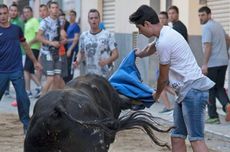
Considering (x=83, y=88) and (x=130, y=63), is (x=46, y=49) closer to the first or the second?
(x=130, y=63)

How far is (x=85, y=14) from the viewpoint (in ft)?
69.6

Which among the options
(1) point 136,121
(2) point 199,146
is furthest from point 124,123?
(2) point 199,146

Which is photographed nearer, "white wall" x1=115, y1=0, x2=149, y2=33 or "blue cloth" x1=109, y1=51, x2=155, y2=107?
"blue cloth" x1=109, y1=51, x2=155, y2=107

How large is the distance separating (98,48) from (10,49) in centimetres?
133

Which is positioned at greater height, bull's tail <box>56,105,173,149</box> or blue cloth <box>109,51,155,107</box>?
blue cloth <box>109,51,155,107</box>

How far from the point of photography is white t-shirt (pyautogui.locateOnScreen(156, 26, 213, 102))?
6.52 metres

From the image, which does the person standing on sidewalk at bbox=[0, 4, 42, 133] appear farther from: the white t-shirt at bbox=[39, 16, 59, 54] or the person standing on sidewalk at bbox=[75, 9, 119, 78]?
the white t-shirt at bbox=[39, 16, 59, 54]

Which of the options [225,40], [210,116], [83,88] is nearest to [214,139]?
[210,116]

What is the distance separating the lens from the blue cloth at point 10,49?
1002 cm

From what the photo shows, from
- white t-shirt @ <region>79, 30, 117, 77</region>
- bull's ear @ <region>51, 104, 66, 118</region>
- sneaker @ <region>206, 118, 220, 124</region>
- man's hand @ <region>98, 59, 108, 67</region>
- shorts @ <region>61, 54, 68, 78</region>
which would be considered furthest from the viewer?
shorts @ <region>61, 54, 68, 78</region>

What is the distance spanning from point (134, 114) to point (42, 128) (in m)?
1.17

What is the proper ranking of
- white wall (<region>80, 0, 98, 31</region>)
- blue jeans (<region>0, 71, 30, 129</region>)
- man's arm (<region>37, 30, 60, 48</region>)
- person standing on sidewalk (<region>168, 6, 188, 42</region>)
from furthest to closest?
white wall (<region>80, 0, 98, 31</region>) < man's arm (<region>37, 30, 60, 48</region>) < person standing on sidewalk (<region>168, 6, 188, 42</region>) < blue jeans (<region>0, 71, 30, 129</region>)

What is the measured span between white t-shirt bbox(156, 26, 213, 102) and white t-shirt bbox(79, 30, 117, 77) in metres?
3.75

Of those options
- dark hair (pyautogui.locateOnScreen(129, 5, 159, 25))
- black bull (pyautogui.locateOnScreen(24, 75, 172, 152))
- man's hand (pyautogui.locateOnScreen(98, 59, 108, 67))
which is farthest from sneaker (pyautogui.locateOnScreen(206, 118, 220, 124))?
black bull (pyautogui.locateOnScreen(24, 75, 172, 152))
